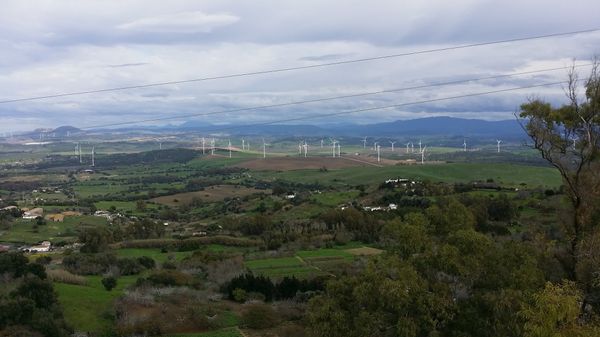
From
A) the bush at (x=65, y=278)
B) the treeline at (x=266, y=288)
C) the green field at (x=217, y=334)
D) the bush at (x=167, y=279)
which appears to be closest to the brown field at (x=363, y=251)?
the treeline at (x=266, y=288)

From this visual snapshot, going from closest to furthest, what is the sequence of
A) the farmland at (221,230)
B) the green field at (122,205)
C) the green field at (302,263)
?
the farmland at (221,230) → the green field at (302,263) → the green field at (122,205)

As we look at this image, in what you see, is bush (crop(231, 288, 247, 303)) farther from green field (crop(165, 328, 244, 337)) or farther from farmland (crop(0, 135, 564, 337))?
green field (crop(165, 328, 244, 337))

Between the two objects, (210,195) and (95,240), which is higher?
(95,240)

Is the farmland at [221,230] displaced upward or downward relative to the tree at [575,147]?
downward

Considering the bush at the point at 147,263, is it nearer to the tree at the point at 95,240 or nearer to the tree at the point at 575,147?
the tree at the point at 95,240

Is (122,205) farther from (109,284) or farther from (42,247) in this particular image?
(109,284)

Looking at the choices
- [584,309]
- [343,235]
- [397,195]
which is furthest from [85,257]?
[397,195]

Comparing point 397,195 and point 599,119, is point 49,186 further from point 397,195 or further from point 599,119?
point 599,119

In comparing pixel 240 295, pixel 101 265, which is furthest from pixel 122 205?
pixel 240 295
